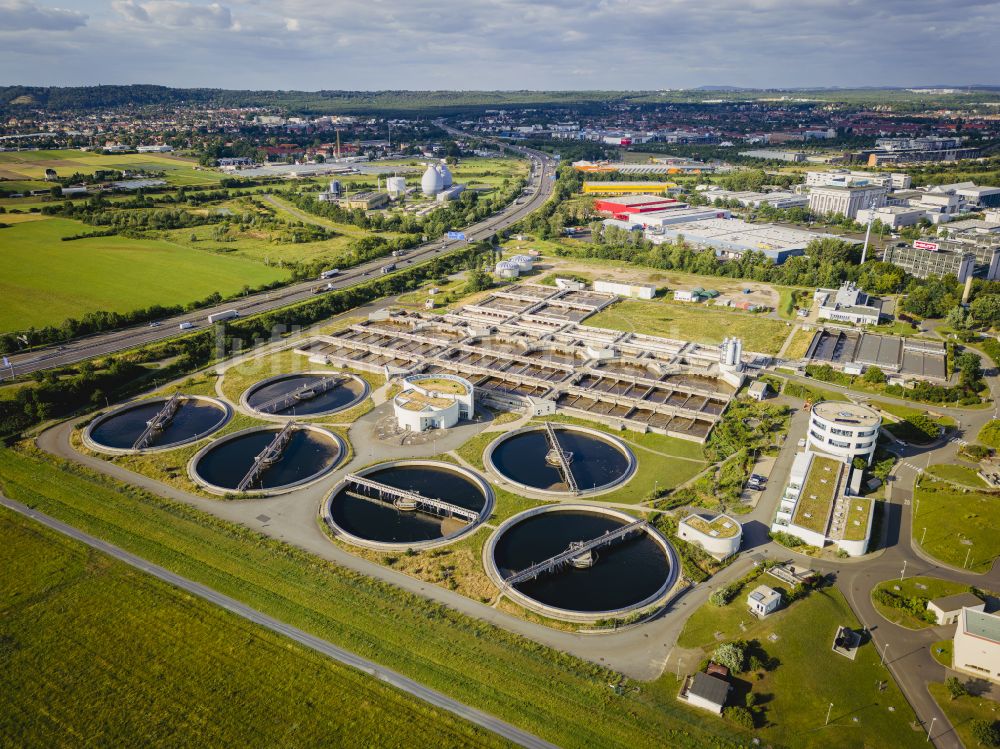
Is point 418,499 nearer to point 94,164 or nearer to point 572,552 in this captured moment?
point 572,552

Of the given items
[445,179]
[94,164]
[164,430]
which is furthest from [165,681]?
[94,164]

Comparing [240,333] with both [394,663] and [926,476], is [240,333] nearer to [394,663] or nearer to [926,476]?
[394,663]

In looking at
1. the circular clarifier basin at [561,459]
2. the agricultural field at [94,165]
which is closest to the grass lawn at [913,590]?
the circular clarifier basin at [561,459]

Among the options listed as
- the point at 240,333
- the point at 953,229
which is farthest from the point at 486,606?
the point at 953,229

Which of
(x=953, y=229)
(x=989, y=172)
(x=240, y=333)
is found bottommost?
(x=240, y=333)

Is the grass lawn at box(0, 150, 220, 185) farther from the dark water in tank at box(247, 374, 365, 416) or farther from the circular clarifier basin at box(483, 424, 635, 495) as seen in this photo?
the circular clarifier basin at box(483, 424, 635, 495)

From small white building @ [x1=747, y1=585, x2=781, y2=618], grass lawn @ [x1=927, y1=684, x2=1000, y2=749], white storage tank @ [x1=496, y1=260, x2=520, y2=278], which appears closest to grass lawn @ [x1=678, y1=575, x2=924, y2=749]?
small white building @ [x1=747, y1=585, x2=781, y2=618]
